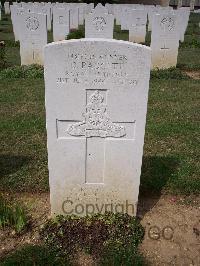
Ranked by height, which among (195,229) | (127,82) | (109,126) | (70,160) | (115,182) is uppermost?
(127,82)

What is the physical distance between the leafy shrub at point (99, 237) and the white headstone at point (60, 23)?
43.5 ft

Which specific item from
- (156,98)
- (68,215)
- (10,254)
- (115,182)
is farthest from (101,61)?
(156,98)

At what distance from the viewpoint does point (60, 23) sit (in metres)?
15.9

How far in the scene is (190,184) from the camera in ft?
15.8

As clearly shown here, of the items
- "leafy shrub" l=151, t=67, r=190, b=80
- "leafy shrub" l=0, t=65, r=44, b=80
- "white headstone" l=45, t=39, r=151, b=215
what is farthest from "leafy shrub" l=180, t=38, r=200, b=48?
"white headstone" l=45, t=39, r=151, b=215

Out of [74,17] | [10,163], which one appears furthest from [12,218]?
[74,17]

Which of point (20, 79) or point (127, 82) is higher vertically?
point (127, 82)

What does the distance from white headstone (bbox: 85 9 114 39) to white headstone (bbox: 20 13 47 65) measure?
207cm

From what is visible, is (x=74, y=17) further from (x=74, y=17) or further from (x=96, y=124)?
(x=96, y=124)

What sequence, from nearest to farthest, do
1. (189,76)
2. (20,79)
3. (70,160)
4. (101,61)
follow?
(101,61) < (70,160) < (20,79) < (189,76)

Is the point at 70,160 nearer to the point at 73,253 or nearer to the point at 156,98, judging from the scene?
the point at 73,253

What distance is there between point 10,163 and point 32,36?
22.4 feet

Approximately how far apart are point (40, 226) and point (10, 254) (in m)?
0.50

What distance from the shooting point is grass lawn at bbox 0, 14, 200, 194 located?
488 centimetres
